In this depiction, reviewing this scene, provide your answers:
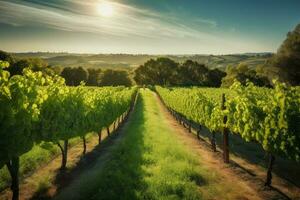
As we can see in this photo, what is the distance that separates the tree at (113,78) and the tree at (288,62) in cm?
7475

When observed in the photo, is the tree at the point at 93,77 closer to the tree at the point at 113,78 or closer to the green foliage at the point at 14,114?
the tree at the point at 113,78

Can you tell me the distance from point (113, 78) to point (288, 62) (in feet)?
260

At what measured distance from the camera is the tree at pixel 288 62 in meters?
56.6

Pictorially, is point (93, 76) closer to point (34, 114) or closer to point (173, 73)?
point (173, 73)

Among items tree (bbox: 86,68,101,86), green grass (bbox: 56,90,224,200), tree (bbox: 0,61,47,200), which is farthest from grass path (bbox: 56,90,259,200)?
tree (bbox: 86,68,101,86)

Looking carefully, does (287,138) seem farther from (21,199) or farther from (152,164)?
(21,199)

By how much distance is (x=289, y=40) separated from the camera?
195 ft

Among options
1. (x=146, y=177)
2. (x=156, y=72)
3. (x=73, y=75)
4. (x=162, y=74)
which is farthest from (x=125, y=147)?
(x=156, y=72)

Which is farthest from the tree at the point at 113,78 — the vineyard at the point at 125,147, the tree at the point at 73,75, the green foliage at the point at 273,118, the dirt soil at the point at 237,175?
the green foliage at the point at 273,118

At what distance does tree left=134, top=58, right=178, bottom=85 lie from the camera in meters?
124

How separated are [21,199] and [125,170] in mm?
4351

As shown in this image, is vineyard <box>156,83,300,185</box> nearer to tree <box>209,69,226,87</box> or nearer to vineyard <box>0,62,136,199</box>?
vineyard <box>0,62,136,199</box>

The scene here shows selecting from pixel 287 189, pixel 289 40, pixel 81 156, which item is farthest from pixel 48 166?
pixel 289 40

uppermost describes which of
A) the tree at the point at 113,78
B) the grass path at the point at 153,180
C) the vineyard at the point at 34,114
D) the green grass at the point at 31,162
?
the vineyard at the point at 34,114
